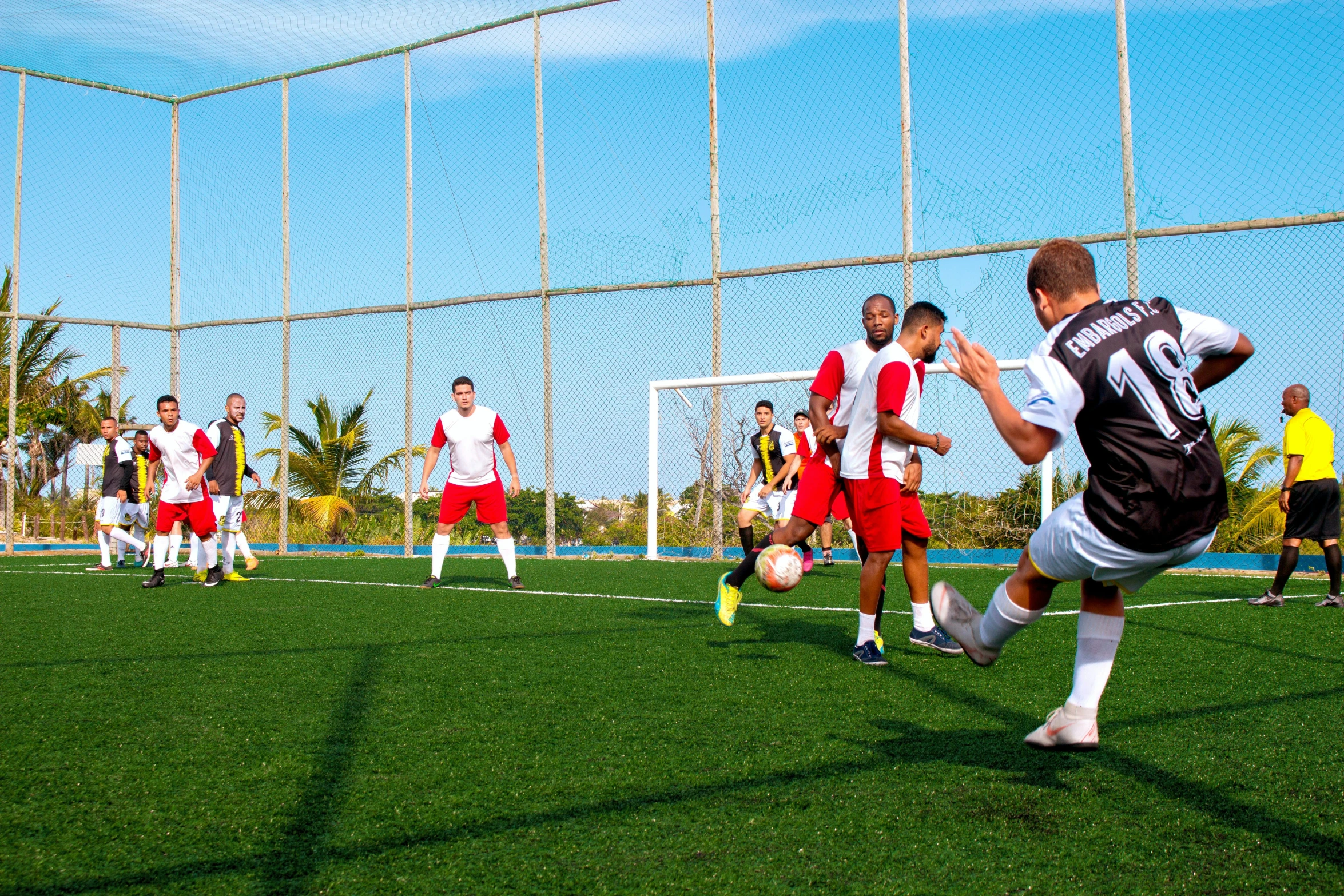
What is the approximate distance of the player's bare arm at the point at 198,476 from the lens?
10.1 metres

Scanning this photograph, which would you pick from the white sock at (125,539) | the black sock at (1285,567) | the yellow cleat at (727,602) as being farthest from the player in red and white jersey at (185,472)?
the black sock at (1285,567)

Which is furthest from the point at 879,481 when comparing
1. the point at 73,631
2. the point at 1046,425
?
the point at 73,631

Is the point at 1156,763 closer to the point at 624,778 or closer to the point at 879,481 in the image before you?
the point at 624,778

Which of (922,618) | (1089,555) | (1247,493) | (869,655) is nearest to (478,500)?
(922,618)

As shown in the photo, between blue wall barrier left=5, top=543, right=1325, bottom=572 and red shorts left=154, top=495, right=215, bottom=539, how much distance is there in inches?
226

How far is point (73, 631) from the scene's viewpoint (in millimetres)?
6441

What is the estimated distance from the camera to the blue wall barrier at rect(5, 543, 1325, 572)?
38.0 ft

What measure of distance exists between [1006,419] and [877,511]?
9.50ft

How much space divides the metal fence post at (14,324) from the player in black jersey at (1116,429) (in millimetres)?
17556

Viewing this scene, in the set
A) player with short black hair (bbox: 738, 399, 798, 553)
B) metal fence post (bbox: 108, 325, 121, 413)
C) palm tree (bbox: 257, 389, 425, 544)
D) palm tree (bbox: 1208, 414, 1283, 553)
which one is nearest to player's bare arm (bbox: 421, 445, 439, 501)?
player with short black hair (bbox: 738, 399, 798, 553)

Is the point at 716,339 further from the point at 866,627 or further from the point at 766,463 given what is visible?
the point at 866,627

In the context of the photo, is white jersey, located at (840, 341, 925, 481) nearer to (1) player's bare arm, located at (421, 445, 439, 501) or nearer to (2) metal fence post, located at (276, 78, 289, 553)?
(1) player's bare arm, located at (421, 445, 439, 501)

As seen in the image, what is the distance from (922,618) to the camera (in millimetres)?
6043

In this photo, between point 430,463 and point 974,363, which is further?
point 430,463
